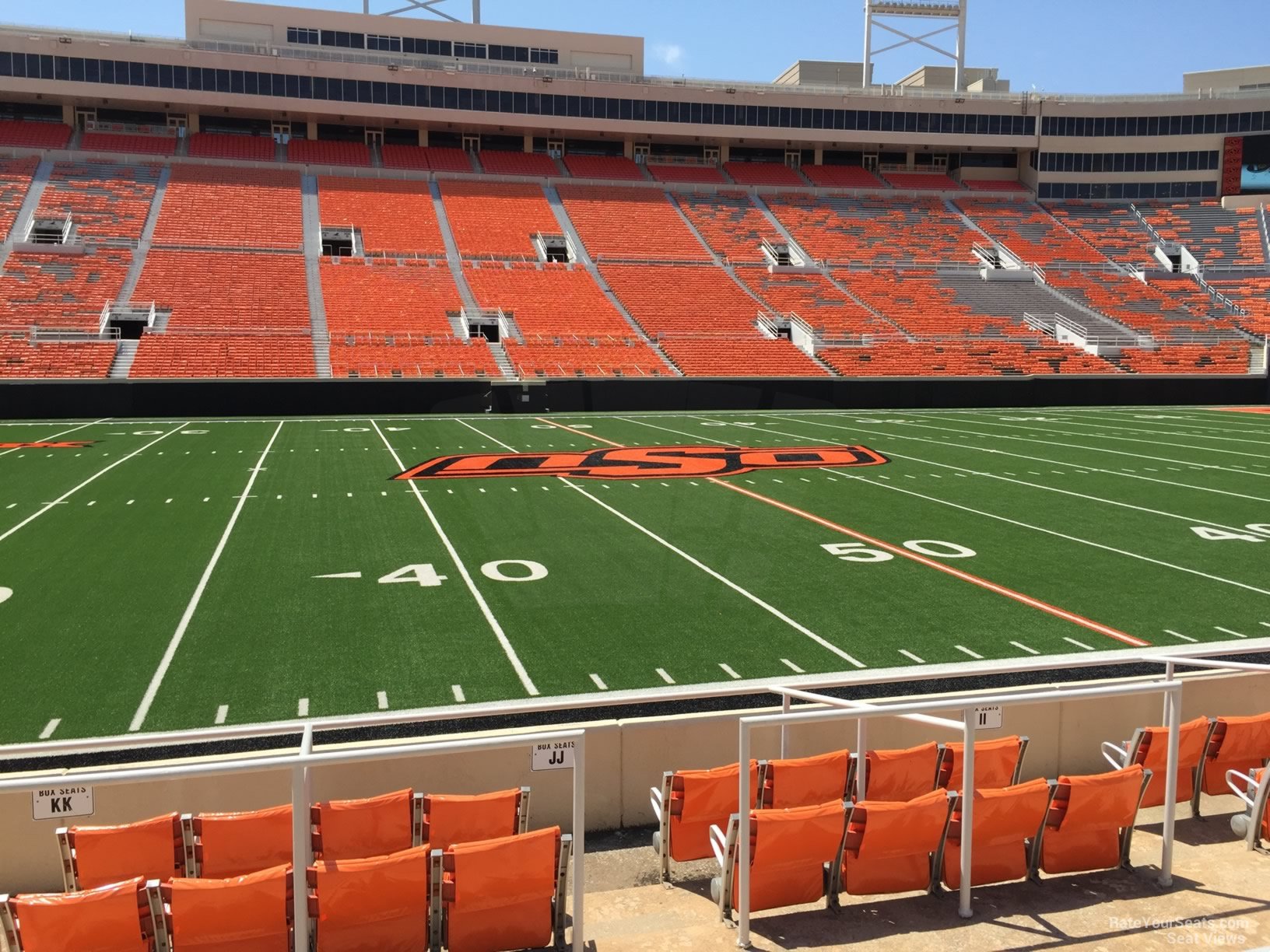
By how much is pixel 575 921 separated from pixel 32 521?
12.0 metres

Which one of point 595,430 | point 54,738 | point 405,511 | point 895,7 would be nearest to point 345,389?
point 595,430

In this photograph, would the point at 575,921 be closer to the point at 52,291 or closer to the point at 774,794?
the point at 774,794

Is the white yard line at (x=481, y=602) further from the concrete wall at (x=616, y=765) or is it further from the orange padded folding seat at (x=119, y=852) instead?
the orange padded folding seat at (x=119, y=852)

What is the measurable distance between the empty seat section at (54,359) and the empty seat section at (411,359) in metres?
6.31

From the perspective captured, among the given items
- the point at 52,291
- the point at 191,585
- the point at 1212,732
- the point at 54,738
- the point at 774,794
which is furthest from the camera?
the point at 52,291

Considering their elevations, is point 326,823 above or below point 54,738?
above

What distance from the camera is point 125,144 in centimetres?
4556

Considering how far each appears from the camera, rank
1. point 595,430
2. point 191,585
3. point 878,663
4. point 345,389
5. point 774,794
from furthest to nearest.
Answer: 1. point 345,389
2. point 595,430
3. point 191,585
4. point 878,663
5. point 774,794

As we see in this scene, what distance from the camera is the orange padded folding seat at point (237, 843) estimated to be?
14.1 feet

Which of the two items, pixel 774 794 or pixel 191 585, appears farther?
pixel 191 585

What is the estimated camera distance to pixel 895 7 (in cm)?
5347

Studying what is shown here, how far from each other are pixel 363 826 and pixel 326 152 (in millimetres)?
48515

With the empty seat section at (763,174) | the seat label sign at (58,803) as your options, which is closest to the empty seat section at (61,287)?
the empty seat section at (763,174)

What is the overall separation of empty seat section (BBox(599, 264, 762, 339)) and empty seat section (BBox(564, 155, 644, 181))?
9.92 meters
